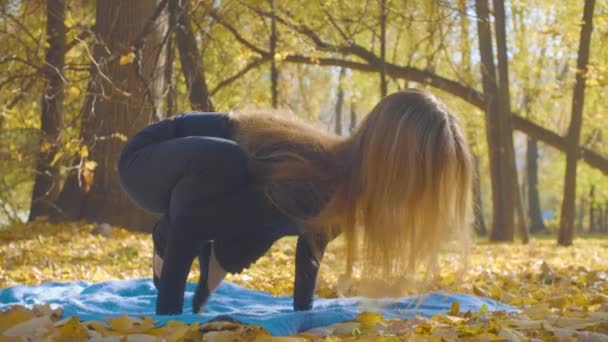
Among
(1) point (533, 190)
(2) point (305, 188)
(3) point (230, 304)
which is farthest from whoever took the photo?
(1) point (533, 190)

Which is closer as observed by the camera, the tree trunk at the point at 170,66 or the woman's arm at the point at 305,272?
the woman's arm at the point at 305,272

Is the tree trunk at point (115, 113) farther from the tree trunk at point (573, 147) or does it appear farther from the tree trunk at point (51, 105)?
the tree trunk at point (573, 147)

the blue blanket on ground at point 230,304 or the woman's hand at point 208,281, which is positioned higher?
the woman's hand at point 208,281

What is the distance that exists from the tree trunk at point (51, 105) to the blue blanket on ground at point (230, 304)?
1.77m

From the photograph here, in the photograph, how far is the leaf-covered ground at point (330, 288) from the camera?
8.67ft

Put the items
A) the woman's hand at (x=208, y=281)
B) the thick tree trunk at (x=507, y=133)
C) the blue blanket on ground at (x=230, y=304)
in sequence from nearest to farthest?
1. the blue blanket on ground at (x=230, y=304)
2. the woman's hand at (x=208, y=281)
3. the thick tree trunk at (x=507, y=133)

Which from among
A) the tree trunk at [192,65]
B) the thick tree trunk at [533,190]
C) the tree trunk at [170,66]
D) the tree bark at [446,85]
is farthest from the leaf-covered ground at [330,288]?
the thick tree trunk at [533,190]

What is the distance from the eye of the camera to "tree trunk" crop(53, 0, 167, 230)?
762 centimetres

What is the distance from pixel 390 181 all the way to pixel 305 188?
0.36m

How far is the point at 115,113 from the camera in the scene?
7953 millimetres

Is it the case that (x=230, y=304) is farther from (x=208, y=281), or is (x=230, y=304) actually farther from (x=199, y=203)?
(x=199, y=203)

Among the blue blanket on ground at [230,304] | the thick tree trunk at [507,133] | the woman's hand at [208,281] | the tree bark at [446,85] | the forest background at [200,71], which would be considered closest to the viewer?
the blue blanket on ground at [230,304]

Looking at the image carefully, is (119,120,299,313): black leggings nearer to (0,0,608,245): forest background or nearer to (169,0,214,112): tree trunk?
(0,0,608,245): forest background

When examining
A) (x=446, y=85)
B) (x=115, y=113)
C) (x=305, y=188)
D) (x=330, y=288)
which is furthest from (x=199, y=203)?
(x=446, y=85)
